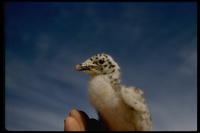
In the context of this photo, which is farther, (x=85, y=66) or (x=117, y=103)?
(x=85, y=66)

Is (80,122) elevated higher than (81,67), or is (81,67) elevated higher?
(81,67)

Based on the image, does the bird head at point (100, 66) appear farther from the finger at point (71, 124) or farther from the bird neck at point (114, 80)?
the finger at point (71, 124)

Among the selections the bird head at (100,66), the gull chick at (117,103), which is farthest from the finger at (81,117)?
the bird head at (100,66)

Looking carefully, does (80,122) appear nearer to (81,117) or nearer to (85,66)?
(81,117)

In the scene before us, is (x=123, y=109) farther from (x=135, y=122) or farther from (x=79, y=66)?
(x=79, y=66)

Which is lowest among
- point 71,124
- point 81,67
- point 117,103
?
point 71,124

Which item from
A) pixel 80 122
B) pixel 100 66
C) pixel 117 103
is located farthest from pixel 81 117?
pixel 100 66

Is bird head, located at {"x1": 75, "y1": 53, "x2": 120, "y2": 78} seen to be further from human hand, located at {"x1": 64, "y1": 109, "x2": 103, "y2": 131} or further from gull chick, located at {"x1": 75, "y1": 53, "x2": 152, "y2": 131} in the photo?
human hand, located at {"x1": 64, "y1": 109, "x2": 103, "y2": 131}
